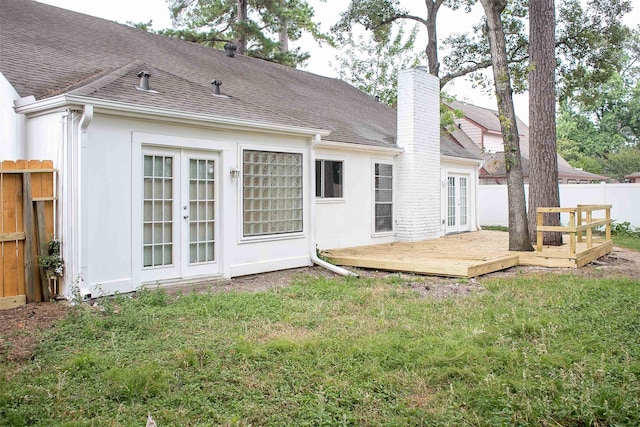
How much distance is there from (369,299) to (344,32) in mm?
16298

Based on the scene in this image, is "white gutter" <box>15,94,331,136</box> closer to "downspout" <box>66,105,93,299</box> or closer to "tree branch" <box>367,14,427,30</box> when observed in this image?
"downspout" <box>66,105,93,299</box>

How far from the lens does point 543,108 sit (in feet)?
39.1

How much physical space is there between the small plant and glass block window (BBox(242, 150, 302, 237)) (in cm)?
290

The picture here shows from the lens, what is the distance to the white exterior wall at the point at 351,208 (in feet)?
36.6

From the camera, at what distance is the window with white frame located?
11.1 m

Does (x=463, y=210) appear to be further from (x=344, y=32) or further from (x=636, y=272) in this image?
(x=344, y=32)

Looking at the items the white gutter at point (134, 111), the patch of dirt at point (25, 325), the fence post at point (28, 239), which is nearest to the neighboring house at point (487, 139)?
the white gutter at point (134, 111)

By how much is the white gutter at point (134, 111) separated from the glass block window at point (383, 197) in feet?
15.1

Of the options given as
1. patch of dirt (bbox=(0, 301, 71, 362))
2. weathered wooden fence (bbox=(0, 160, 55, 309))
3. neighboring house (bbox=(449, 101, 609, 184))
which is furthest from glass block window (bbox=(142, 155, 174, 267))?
neighboring house (bbox=(449, 101, 609, 184))

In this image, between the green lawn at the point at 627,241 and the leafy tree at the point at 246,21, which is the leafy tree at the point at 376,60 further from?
the green lawn at the point at 627,241

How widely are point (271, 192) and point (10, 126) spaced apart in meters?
3.95

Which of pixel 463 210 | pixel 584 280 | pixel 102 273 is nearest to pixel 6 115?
pixel 102 273

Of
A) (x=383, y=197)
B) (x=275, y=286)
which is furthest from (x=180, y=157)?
(x=383, y=197)

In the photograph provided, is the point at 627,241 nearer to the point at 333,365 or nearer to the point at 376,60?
the point at 333,365
